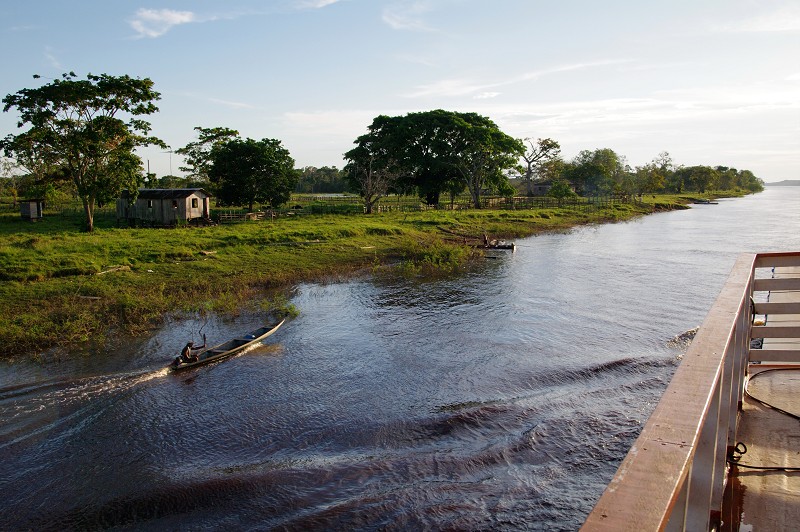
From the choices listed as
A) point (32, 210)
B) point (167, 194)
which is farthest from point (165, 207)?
point (32, 210)

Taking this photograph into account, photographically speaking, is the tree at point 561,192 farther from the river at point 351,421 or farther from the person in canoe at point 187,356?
the person in canoe at point 187,356

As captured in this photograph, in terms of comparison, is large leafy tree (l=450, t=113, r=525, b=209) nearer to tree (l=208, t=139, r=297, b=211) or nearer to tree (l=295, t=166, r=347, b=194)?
tree (l=208, t=139, r=297, b=211)

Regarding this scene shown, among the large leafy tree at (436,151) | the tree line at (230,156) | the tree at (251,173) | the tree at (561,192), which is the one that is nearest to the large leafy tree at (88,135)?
the tree line at (230,156)

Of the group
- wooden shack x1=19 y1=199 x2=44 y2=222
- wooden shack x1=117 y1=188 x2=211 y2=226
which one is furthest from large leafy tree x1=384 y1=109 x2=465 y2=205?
wooden shack x1=19 y1=199 x2=44 y2=222

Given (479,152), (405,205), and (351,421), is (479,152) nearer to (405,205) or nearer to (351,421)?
(405,205)

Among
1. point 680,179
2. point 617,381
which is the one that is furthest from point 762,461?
point 680,179

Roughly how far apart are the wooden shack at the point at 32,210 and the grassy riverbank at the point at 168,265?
0.73 m

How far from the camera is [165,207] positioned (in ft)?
137

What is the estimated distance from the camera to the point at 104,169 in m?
36.6

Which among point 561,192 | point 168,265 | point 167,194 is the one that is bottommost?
→ point 168,265

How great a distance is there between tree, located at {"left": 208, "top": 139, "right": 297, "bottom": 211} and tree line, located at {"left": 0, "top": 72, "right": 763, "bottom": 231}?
9 cm

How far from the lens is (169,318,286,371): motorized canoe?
52.7 ft

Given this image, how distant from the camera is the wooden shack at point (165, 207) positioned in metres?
41.8

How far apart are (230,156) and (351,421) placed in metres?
43.0
